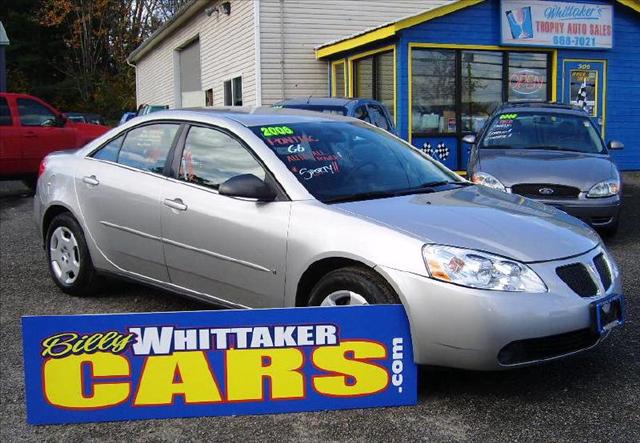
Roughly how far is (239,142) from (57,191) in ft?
6.60

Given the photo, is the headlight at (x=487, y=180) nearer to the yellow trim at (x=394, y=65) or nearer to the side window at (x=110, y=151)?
the side window at (x=110, y=151)

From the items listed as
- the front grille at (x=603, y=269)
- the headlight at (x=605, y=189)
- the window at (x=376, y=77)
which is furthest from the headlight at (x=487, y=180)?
the window at (x=376, y=77)

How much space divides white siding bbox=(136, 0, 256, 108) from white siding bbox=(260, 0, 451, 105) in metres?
0.38

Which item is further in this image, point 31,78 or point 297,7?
point 31,78

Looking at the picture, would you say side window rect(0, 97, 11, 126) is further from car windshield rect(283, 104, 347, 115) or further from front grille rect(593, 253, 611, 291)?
front grille rect(593, 253, 611, 291)

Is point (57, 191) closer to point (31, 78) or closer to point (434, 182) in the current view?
point (434, 182)

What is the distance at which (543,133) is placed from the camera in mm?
9211

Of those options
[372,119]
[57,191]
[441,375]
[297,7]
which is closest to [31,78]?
[297,7]

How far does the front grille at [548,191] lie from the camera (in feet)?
25.3

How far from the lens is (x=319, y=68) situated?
1714 centimetres

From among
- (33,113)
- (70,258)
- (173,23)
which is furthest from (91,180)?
(173,23)

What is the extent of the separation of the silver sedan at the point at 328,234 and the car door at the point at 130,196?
13mm

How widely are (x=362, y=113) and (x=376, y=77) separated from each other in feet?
17.2

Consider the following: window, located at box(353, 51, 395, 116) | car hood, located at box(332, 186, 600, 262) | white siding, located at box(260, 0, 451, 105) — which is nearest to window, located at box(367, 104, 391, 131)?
window, located at box(353, 51, 395, 116)
